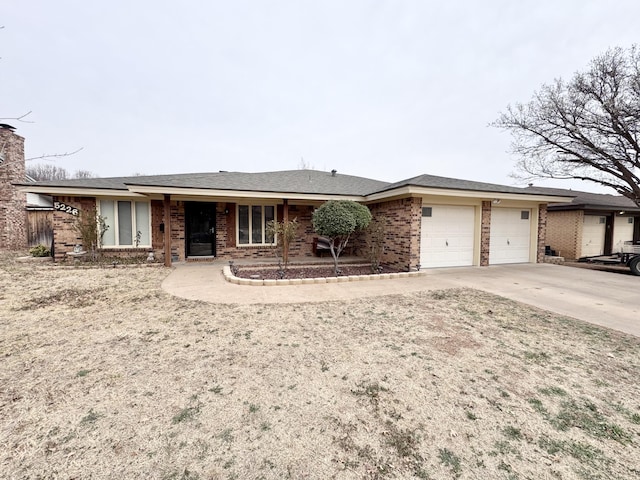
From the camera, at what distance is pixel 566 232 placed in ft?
43.6

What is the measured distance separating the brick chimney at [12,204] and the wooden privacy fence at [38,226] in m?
0.20

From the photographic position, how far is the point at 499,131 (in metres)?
13.7

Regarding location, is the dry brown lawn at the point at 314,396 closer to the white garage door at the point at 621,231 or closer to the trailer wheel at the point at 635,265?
the trailer wheel at the point at 635,265

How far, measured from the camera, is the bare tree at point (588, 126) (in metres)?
10.6

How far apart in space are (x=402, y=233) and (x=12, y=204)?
17003mm

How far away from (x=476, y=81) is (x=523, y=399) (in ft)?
47.3

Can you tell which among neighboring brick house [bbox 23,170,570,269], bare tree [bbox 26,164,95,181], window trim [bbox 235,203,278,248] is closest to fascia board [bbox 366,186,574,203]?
neighboring brick house [bbox 23,170,570,269]

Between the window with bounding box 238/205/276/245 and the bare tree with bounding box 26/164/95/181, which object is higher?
the bare tree with bounding box 26/164/95/181

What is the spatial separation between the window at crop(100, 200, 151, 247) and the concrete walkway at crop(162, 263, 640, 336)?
9.12ft

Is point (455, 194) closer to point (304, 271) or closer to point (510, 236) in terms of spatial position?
point (510, 236)

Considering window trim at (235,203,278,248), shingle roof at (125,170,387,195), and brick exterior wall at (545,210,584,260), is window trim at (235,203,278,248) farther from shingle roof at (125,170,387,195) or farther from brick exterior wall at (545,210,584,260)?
brick exterior wall at (545,210,584,260)

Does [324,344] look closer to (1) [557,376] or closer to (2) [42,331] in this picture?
(1) [557,376]

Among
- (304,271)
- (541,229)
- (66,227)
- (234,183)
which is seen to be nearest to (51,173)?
(66,227)

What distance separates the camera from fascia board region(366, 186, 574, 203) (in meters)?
7.99
